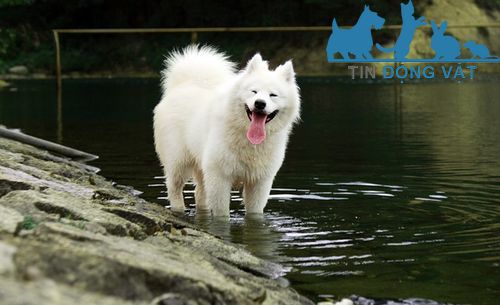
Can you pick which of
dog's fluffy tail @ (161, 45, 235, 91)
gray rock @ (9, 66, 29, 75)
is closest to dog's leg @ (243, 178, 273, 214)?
dog's fluffy tail @ (161, 45, 235, 91)

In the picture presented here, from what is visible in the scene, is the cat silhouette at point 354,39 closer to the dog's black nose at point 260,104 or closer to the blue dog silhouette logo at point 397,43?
the blue dog silhouette logo at point 397,43

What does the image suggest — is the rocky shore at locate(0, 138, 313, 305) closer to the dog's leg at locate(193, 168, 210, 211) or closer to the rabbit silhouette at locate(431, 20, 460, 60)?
the dog's leg at locate(193, 168, 210, 211)

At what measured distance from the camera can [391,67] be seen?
34625 mm

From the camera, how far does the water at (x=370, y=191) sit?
5.71 meters

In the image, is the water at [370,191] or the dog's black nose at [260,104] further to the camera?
the dog's black nose at [260,104]

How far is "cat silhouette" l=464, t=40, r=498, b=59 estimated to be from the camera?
34081mm

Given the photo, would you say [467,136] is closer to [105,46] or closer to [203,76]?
[203,76]

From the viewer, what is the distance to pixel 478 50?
35031mm

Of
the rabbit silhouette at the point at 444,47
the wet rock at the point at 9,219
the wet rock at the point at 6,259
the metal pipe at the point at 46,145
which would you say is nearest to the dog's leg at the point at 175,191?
the metal pipe at the point at 46,145

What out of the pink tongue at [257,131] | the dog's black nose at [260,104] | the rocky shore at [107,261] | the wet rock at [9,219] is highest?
the dog's black nose at [260,104]

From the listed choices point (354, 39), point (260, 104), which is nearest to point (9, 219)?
point (260, 104)

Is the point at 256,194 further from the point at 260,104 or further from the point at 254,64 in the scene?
the point at 254,64

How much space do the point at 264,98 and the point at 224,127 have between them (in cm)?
56

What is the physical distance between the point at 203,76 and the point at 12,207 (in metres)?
4.11
